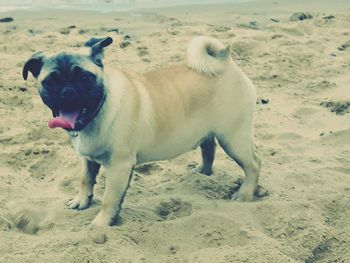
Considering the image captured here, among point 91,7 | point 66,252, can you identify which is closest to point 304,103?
point 66,252

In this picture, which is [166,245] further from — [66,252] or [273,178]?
[273,178]

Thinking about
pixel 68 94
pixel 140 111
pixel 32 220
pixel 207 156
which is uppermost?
pixel 68 94

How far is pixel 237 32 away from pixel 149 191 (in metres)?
4.33

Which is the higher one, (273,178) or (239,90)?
(239,90)

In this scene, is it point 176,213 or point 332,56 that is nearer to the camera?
point 176,213

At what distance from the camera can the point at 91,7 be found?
1120cm

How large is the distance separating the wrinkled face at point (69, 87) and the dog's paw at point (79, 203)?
2.26 ft

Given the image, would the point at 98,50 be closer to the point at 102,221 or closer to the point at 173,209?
the point at 102,221

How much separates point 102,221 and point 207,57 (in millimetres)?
1156

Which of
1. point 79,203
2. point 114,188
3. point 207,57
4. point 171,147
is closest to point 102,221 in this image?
point 114,188

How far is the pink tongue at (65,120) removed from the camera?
2.72 meters

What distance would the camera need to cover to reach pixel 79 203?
3352 millimetres

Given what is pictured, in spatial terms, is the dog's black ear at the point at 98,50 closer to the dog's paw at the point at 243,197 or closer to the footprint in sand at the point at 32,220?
the footprint in sand at the point at 32,220

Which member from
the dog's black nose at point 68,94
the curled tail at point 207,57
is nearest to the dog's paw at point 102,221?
the dog's black nose at point 68,94
